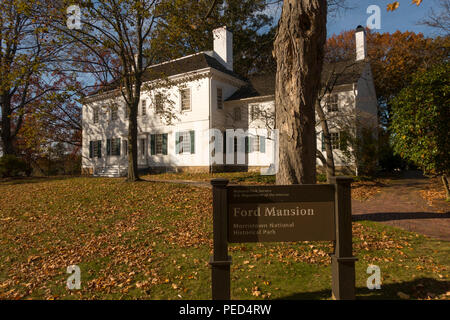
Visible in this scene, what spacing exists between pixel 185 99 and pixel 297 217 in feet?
61.2

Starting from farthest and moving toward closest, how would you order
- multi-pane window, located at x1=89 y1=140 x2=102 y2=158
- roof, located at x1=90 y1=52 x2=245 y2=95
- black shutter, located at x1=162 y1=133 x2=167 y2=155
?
multi-pane window, located at x1=89 y1=140 x2=102 y2=158
black shutter, located at x1=162 y1=133 x2=167 y2=155
roof, located at x1=90 y1=52 x2=245 y2=95

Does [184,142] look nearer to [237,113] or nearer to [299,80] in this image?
[237,113]

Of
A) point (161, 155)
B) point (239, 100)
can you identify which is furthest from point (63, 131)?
point (239, 100)

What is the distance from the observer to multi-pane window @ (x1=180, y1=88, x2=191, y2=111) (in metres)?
20.7

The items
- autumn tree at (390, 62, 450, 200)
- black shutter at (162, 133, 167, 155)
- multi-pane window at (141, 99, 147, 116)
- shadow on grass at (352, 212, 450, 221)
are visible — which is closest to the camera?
shadow on grass at (352, 212, 450, 221)

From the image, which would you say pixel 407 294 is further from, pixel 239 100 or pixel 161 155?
pixel 161 155

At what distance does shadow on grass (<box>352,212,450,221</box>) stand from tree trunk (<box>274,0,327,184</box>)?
9.41 ft

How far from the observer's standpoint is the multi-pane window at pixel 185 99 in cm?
2067

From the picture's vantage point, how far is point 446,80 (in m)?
8.02

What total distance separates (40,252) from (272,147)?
1534 centimetres

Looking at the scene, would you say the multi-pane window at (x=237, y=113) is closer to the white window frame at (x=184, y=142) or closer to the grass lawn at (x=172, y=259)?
the white window frame at (x=184, y=142)

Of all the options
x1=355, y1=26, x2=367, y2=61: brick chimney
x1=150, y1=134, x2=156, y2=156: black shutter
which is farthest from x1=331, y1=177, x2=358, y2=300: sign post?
x1=150, y1=134, x2=156, y2=156: black shutter

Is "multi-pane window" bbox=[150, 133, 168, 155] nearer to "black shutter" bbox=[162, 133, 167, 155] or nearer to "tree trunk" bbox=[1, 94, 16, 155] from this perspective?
"black shutter" bbox=[162, 133, 167, 155]

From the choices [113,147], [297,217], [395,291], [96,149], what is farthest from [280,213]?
[96,149]
